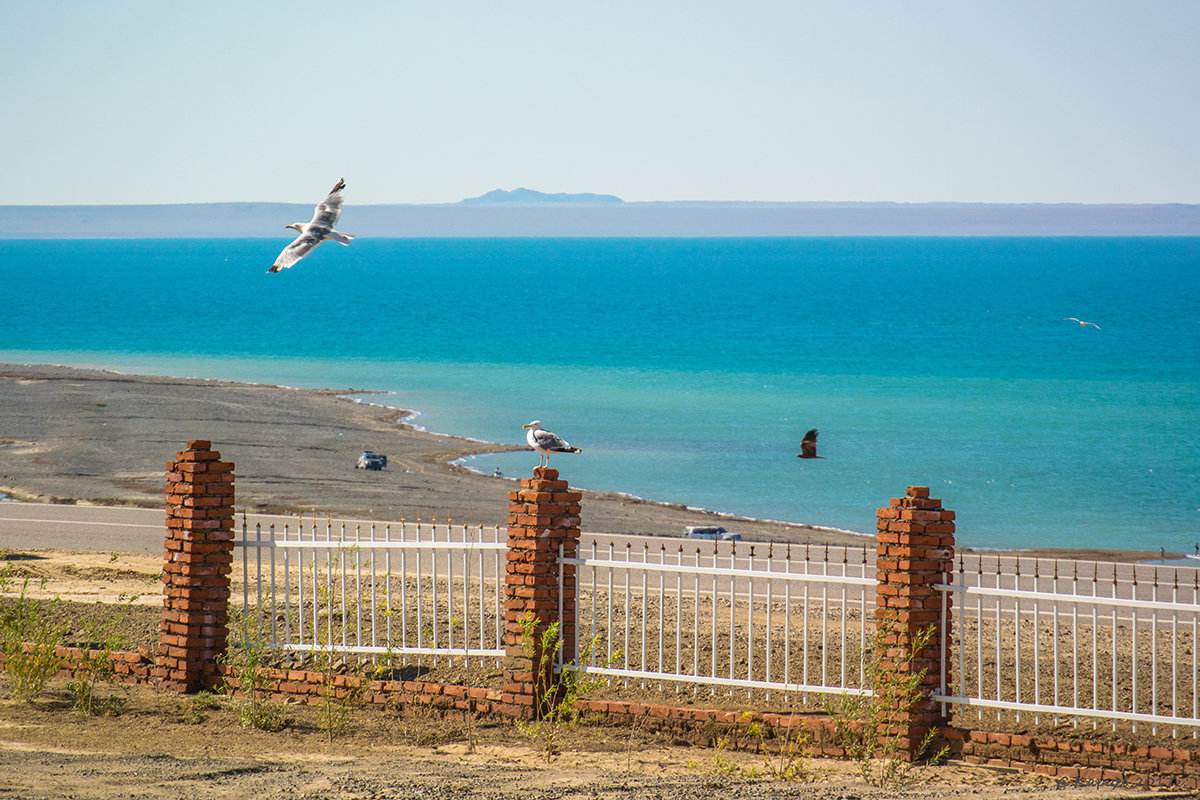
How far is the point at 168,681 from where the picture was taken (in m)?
11.3

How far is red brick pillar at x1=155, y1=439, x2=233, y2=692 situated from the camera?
11.1 metres

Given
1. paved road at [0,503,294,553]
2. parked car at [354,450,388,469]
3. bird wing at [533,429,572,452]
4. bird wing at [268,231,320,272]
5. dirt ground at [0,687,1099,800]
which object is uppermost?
bird wing at [268,231,320,272]

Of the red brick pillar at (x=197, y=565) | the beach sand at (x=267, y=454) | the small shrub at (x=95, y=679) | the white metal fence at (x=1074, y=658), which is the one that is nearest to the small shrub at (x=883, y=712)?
the white metal fence at (x=1074, y=658)

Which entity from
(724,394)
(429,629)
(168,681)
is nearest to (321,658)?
(168,681)

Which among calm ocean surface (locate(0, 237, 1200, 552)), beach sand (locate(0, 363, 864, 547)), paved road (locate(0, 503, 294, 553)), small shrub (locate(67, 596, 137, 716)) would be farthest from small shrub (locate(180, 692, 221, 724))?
calm ocean surface (locate(0, 237, 1200, 552))

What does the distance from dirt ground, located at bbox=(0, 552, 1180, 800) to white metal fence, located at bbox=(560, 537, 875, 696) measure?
80cm

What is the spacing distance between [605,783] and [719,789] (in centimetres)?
77

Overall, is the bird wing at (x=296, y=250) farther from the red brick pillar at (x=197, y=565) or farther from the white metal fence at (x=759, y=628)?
the white metal fence at (x=759, y=628)

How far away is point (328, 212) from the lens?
1442cm

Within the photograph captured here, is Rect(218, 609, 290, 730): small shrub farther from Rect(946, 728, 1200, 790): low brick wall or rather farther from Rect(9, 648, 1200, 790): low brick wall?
Rect(946, 728, 1200, 790): low brick wall

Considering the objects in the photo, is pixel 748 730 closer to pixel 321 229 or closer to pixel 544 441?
pixel 544 441

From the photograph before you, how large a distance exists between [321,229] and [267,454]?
2211 centimetres

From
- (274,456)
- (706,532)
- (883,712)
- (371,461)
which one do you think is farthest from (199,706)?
(274,456)

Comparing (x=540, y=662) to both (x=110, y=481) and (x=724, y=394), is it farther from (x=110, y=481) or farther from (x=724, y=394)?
(x=724, y=394)
